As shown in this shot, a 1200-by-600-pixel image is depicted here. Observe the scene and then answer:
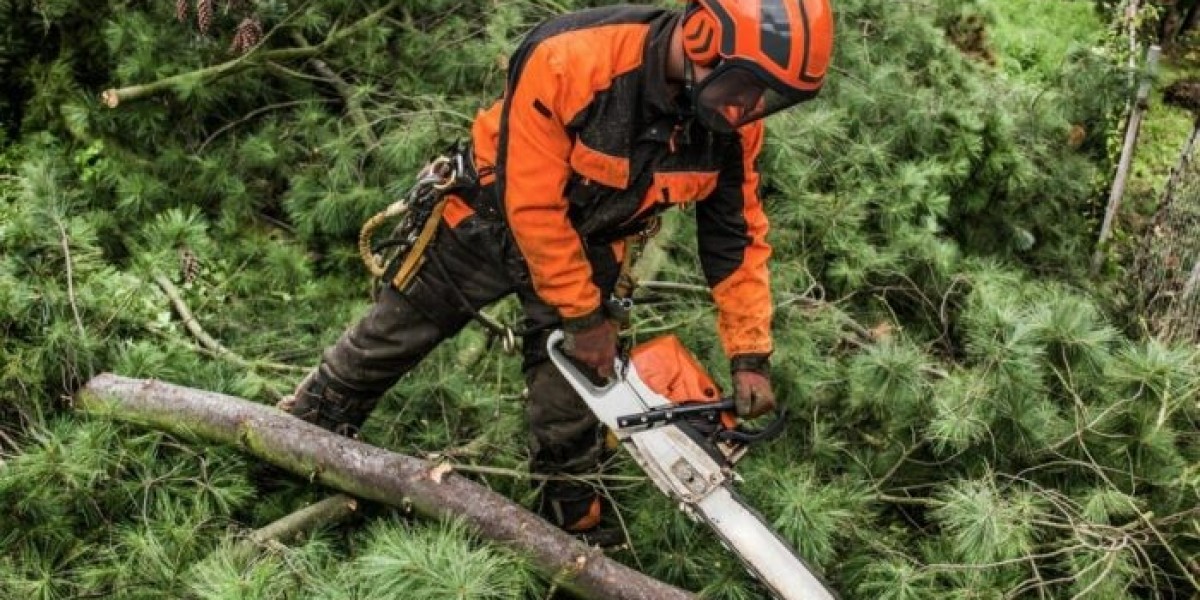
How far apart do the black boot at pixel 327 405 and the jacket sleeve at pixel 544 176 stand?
847 millimetres

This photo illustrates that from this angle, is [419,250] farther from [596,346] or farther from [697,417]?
[697,417]

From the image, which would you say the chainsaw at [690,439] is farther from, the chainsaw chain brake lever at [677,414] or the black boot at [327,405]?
the black boot at [327,405]

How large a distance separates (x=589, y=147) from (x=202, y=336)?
172cm

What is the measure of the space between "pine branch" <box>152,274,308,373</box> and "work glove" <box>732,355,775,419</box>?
1.51 metres

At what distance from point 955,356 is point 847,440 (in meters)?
0.81

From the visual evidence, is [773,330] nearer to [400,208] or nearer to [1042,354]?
[1042,354]

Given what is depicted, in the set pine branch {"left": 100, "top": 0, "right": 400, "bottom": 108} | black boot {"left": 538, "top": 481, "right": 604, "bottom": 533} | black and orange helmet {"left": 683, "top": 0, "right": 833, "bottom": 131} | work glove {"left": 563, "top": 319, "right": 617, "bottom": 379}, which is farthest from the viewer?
pine branch {"left": 100, "top": 0, "right": 400, "bottom": 108}

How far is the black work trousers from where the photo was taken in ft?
8.46

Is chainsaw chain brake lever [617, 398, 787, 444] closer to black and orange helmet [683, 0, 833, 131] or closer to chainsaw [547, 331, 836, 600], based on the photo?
chainsaw [547, 331, 836, 600]

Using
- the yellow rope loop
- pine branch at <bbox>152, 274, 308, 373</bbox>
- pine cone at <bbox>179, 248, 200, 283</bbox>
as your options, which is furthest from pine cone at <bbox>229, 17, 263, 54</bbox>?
the yellow rope loop

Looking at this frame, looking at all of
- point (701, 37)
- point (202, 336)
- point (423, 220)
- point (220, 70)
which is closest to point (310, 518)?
point (423, 220)

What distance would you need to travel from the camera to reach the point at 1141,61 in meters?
4.53

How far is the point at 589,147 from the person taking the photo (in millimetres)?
2174

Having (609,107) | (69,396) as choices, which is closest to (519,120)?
(609,107)
